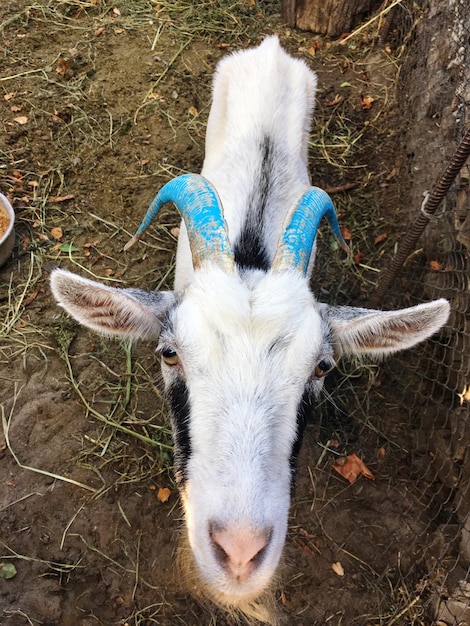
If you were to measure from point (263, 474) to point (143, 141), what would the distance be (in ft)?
15.2

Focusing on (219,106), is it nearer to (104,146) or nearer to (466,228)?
(104,146)

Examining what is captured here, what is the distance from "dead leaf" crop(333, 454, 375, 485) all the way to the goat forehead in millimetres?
2043

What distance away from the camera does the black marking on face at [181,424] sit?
8.12ft

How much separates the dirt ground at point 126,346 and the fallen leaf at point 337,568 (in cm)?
3

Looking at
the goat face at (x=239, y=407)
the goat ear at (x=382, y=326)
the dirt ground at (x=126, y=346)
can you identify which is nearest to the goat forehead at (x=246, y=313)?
the goat face at (x=239, y=407)

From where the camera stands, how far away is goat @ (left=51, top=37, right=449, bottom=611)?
6.68 feet

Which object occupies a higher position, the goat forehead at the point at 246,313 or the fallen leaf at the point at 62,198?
the goat forehead at the point at 246,313

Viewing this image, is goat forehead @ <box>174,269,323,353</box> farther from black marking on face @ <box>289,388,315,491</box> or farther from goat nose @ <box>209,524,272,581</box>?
goat nose @ <box>209,524,272,581</box>

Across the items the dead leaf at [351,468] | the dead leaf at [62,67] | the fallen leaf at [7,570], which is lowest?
the fallen leaf at [7,570]

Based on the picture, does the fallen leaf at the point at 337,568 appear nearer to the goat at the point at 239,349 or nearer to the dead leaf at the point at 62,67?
the goat at the point at 239,349

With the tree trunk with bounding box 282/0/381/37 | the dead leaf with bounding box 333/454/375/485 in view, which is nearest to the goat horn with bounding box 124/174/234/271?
the dead leaf with bounding box 333/454/375/485

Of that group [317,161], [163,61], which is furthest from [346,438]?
[163,61]

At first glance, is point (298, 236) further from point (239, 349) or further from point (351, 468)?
point (351, 468)

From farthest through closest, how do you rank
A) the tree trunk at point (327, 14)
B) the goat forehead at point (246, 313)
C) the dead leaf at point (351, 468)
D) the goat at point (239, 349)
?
the tree trunk at point (327, 14), the dead leaf at point (351, 468), the goat forehead at point (246, 313), the goat at point (239, 349)
